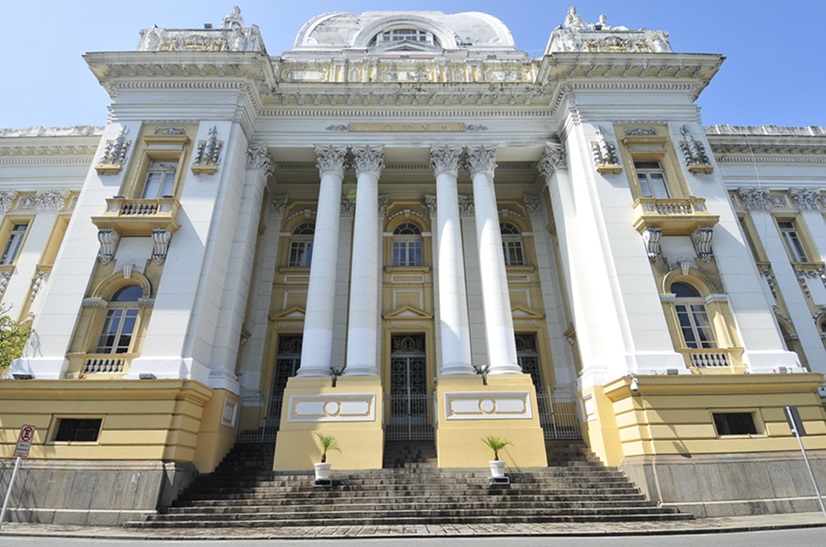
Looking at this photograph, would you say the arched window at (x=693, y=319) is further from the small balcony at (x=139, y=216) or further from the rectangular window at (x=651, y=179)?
the small balcony at (x=139, y=216)

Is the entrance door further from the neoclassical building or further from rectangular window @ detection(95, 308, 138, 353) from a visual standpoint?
rectangular window @ detection(95, 308, 138, 353)

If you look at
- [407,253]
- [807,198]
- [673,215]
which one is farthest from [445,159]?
[807,198]

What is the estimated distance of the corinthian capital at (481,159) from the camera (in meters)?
17.4

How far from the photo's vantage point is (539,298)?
19.2 metres

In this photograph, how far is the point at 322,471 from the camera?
1145 cm

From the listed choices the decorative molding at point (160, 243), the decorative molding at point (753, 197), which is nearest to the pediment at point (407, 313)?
the decorative molding at point (160, 243)

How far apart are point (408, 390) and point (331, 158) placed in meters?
9.48

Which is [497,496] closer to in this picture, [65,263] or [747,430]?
[747,430]

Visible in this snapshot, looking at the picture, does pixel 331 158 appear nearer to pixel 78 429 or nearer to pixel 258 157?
pixel 258 157

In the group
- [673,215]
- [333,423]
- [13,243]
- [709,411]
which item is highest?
[13,243]

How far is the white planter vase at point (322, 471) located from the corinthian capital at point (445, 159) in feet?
36.0

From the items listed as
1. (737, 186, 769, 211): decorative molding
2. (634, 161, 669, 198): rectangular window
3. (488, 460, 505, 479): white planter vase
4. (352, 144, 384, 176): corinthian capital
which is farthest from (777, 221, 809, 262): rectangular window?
(352, 144, 384, 176): corinthian capital

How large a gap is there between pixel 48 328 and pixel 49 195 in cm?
1029

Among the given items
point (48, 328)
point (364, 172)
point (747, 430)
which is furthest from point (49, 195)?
point (747, 430)
